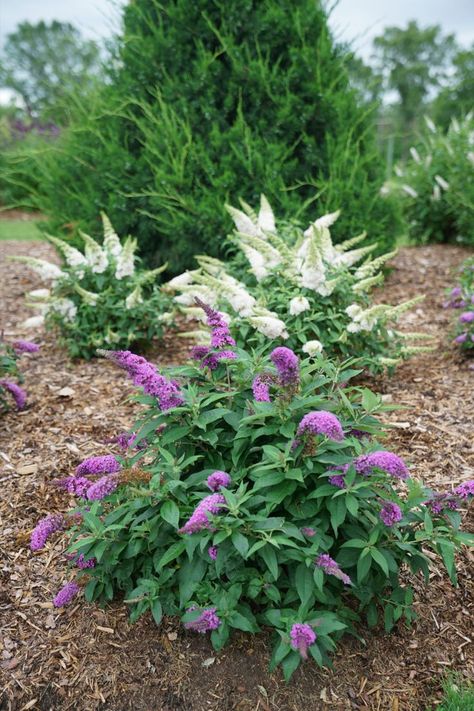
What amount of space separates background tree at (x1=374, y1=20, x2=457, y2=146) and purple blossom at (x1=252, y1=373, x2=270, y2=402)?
59.6 meters

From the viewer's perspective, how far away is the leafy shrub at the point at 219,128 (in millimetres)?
4871

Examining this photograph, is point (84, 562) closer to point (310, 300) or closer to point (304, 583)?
point (304, 583)

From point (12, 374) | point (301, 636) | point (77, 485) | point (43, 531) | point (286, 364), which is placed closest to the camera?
point (301, 636)

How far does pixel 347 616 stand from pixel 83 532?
1.01 meters

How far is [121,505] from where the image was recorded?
2234mm

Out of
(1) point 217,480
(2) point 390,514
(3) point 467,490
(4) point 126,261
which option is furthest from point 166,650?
(4) point 126,261

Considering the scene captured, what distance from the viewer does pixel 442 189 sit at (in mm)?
7516

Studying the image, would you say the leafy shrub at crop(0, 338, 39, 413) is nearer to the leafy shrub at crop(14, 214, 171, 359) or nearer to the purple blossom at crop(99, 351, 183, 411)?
the leafy shrub at crop(14, 214, 171, 359)

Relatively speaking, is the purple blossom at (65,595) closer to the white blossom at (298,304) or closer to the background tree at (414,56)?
the white blossom at (298,304)

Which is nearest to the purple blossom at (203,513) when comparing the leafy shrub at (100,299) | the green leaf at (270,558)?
the green leaf at (270,558)

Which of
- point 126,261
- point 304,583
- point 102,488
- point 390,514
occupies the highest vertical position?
point 126,261

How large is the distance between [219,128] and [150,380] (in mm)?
3655

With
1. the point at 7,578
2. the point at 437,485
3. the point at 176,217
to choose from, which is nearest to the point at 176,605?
the point at 7,578

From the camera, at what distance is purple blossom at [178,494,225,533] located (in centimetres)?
176
